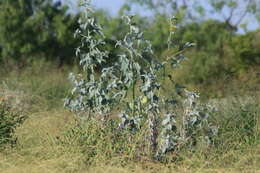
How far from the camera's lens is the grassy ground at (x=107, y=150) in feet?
21.0

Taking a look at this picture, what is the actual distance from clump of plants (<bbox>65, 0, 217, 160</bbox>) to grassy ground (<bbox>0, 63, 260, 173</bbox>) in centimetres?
20

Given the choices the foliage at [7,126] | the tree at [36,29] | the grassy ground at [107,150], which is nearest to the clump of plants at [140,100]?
the grassy ground at [107,150]

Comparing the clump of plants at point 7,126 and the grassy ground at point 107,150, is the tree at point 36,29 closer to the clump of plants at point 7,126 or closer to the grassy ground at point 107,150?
the grassy ground at point 107,150

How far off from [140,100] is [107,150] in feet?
2.24

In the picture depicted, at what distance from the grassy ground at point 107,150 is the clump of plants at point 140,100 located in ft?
0.65

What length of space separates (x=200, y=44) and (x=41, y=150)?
67.4ft

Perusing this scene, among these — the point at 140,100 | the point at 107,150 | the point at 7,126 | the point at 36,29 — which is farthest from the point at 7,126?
the point at 36,29

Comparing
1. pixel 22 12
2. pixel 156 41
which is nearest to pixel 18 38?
pixel 22 12

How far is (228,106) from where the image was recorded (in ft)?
28.5

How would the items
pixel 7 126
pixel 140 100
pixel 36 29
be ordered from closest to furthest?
pixel 140 100
pixel 7 126
pixel 36 29

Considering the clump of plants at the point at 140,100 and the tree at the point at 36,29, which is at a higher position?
the tree at the point at 36,29

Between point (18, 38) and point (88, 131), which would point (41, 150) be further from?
point (18, 38)

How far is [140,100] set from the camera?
712 centimetres

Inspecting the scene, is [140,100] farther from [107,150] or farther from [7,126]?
[7,126]
